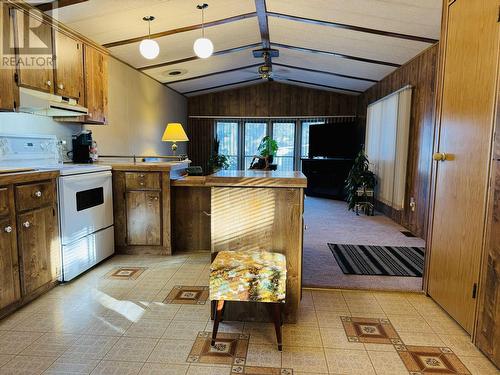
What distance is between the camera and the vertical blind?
15.6 feet

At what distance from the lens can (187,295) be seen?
2.46 meters

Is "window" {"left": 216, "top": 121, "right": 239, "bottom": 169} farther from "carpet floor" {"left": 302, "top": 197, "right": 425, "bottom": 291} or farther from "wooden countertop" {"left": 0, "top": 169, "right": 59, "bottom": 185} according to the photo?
"wooden countertop" {"left": 0, "top": 169, "right": 59, "bottom": 185}

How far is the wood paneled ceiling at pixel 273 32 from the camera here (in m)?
3.26

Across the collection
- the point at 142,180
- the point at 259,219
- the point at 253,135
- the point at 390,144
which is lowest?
the point at 259,219

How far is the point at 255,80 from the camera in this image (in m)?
7.79

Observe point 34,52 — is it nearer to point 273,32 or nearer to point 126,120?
point 126,120

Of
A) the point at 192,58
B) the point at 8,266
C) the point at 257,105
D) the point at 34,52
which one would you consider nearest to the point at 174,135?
the point at 192,58

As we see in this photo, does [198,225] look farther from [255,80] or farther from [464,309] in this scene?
[255,80]

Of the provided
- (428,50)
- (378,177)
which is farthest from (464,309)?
(378,177)

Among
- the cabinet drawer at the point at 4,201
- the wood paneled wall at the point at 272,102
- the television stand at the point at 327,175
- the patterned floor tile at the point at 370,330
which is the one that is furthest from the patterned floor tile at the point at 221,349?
the wood paneled wall at the point at 272,102

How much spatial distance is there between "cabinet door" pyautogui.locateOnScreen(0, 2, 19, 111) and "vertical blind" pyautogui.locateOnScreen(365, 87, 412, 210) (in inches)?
179

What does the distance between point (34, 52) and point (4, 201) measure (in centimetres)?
134

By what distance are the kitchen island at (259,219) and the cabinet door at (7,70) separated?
1636 millimetres

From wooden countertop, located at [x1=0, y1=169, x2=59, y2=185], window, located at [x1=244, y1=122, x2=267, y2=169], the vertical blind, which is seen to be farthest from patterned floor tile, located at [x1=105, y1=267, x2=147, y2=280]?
window, located at [x1=244, y1=122, x2=267, y2=169]
